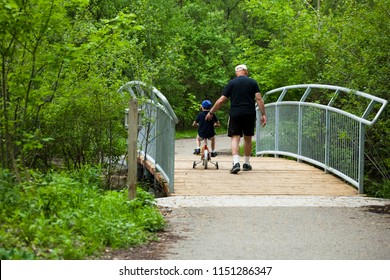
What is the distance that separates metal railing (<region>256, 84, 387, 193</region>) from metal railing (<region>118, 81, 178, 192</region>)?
8.50 ft

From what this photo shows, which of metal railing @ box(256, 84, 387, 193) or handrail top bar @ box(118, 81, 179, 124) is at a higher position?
handrail top bar @ box(118, 81, 179, 124)

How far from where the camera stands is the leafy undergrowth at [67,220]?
308 inches

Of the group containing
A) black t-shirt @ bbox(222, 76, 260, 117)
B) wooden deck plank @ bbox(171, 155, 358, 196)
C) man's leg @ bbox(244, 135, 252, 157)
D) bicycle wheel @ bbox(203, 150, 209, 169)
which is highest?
black t-shirt @ bbox(222, 76, 260, 117)

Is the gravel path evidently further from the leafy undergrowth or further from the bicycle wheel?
the bicycle wheel

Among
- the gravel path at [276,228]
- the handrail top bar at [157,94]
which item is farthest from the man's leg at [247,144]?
the gravel path at [276,228]

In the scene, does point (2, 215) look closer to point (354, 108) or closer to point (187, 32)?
point (354, 108)

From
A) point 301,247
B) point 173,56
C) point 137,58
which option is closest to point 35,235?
point 301,247

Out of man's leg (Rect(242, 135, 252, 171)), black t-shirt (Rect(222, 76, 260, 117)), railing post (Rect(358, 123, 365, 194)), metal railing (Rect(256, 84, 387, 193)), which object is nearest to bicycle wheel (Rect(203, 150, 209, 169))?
man's leg (Rect(242, 135, 252, 171))

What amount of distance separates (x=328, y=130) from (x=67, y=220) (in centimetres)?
720

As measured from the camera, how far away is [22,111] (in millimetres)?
11867

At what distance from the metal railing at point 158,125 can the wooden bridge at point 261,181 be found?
344 millimetres

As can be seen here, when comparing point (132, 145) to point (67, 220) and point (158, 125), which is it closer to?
point (67, 220)

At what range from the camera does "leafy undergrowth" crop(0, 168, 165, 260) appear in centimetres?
781

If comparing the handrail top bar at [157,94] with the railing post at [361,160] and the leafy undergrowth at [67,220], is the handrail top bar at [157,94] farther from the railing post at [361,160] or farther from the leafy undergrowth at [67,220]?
the leafy undergrowth at [67,220]
